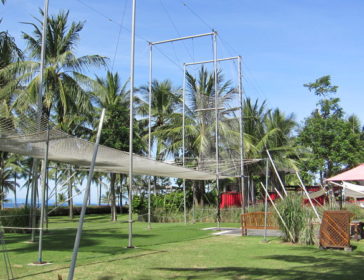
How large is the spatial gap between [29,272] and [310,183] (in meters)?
29.5

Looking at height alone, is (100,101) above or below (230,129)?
above

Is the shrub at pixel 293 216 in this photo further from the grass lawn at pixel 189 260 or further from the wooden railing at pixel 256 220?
the wooden railing at pixel 256 220

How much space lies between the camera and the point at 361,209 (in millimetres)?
22359

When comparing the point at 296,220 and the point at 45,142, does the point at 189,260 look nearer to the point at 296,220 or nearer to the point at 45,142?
the point at 45,142

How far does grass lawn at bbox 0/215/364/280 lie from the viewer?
284 inches

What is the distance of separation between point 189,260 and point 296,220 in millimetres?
4162

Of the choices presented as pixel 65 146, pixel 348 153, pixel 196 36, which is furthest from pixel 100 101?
pixel 65 146

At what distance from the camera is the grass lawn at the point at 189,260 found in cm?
721

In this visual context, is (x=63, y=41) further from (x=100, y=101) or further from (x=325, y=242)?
(x=325, y=242)

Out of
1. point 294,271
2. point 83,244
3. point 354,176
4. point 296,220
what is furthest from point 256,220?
point 294,271

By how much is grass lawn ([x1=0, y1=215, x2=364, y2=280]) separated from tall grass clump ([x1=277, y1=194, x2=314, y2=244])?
0.51 meters

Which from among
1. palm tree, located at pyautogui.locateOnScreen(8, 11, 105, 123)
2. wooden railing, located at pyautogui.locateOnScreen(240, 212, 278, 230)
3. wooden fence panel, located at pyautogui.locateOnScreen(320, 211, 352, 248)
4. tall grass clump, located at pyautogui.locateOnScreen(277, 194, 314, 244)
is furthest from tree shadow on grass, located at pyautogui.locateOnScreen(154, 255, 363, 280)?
palm tree, located at pyautogui.locateOnScreen(8, 11, 105, 123)

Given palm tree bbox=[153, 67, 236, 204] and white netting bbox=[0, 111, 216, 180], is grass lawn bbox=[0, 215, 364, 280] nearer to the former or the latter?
white netting bbox=[0, 111, 216, 180]

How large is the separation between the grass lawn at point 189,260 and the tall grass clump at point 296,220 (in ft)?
1.67
